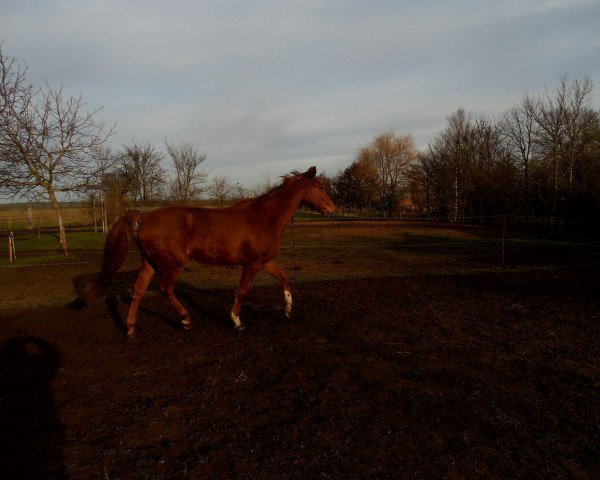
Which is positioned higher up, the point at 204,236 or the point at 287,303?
the point at 204,236

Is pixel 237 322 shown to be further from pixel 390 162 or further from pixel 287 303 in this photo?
pixel 390 162

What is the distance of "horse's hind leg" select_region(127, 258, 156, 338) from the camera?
17.3 feet

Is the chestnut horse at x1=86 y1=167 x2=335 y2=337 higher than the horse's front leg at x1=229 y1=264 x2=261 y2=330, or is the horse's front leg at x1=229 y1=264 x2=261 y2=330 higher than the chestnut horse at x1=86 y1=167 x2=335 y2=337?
the chestnut horse at x1=86 y1=167 x2=335 y2=337

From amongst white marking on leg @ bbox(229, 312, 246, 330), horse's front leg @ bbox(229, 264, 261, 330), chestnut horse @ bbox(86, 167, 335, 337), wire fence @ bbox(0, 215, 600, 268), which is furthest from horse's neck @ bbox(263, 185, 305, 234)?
wire fence @ bbox(0, 215, 600, 268)

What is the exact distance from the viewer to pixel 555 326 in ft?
17.7

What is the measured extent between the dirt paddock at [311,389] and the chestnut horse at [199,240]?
0.64 meters

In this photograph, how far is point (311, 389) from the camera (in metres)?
3.58

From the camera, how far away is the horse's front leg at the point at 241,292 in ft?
18.0

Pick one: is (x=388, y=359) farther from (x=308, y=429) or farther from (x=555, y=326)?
(x=555, y=326)

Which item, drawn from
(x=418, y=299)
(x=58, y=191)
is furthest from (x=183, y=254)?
(x=58, y=191)

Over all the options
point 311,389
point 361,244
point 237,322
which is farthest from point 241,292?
point 361,244

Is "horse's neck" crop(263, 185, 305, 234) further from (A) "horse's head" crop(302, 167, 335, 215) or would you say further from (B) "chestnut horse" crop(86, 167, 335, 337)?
(A) "horse's head" crop(302, 167, 335, 215)

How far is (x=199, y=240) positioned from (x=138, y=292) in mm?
1184

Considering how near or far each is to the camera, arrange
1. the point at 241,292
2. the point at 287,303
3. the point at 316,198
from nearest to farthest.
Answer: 1. the point at 241,292
2. the point at 287,303
3. the point at 316,198
